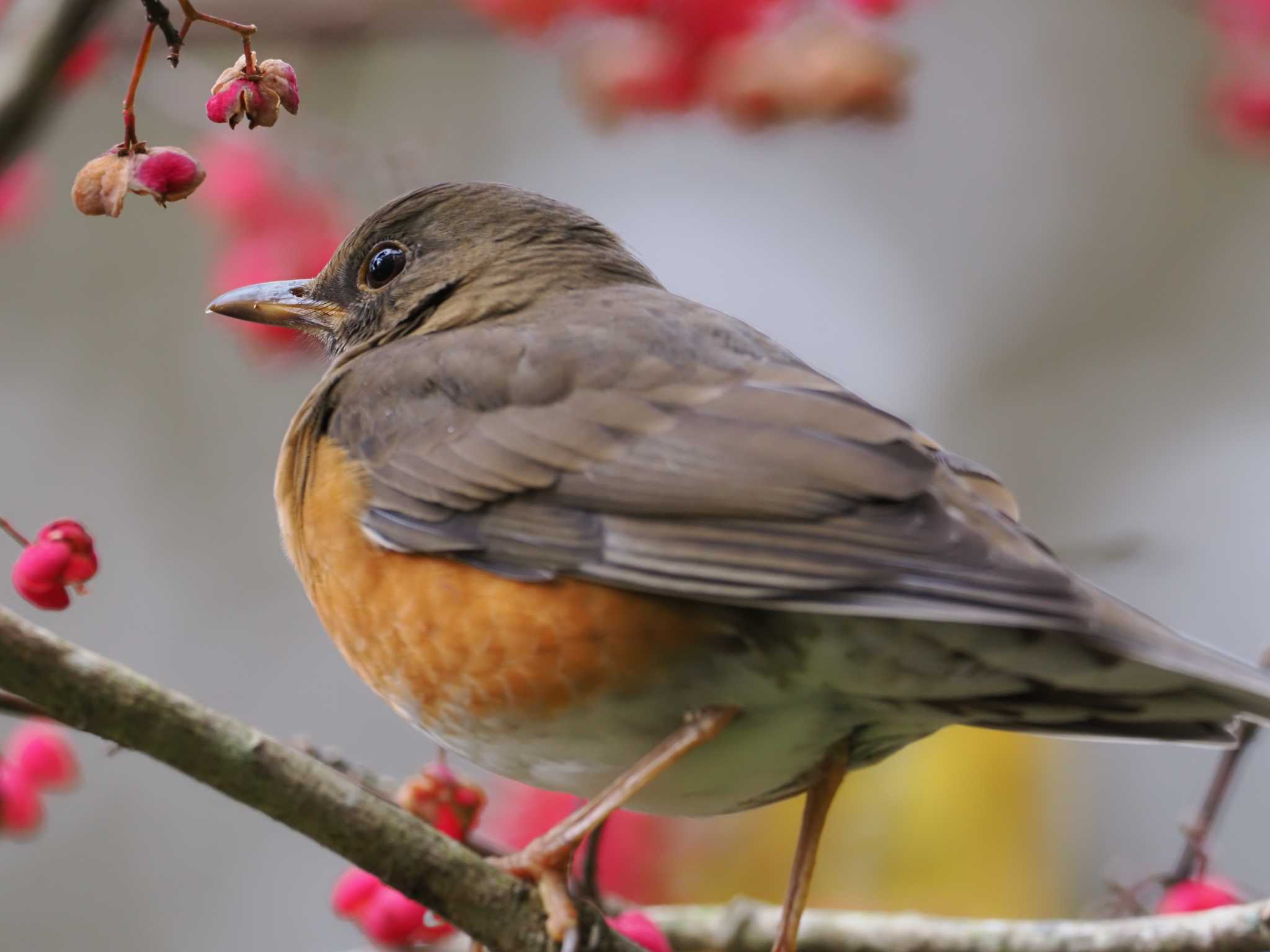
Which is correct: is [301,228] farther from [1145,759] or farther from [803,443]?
[1145,759]

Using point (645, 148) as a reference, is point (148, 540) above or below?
below

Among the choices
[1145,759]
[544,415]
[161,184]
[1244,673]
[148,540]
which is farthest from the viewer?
[148,540]

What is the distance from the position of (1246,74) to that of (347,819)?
363 centimetres

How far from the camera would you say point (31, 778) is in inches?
113

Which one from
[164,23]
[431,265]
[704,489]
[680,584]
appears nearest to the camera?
[164,23]

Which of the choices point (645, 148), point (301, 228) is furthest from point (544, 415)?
point (645, 148)

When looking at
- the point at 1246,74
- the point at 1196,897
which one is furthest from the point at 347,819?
the point at 1246,74

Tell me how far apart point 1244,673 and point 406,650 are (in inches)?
A: 46.7

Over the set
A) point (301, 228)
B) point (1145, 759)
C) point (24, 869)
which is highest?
point (301, 228)

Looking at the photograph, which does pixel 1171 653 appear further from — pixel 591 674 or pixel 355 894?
pixel 355 894

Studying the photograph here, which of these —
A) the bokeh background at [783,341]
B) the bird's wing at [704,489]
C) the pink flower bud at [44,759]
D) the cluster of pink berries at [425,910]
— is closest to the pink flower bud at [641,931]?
the cluster of pink berries at [425,910]

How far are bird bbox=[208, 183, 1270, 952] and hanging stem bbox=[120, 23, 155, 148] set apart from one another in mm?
784

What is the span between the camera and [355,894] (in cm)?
260

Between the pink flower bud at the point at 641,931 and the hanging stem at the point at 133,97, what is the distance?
1.33m
